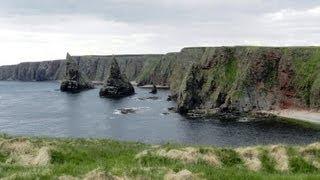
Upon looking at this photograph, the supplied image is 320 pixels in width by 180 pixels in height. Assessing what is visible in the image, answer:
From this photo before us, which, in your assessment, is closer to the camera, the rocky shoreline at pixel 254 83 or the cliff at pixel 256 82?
the rocky shoreline at pixel 254 83

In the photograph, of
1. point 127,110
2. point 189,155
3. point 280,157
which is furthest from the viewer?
point 127,110

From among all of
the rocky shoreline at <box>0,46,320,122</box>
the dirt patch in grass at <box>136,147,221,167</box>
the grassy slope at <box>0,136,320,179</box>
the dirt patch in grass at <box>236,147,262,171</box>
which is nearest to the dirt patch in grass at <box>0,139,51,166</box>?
the grassy slope at <box>0,136,320,179</box>

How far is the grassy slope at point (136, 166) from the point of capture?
21.7 m

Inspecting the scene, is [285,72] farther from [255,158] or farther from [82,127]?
[255,158]

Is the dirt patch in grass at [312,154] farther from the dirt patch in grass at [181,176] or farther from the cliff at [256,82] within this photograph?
the cliff at [256,82]

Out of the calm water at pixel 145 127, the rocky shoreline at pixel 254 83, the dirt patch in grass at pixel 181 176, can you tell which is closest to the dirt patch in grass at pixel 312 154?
the dirt patch in grass at pixel 181 176

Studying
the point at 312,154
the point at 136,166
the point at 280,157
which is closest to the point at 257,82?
the point at 312,154

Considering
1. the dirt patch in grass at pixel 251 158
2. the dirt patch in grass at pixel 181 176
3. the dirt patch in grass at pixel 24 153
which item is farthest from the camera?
the dirt patch in grass at pixel 24 153

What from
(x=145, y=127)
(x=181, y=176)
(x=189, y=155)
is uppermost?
(x=181, y=176)

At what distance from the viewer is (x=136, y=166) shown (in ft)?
80.5

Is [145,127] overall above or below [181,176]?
below

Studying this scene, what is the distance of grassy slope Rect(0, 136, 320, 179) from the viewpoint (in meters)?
Result: 21.7

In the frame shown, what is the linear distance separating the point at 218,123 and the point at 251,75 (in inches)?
1877

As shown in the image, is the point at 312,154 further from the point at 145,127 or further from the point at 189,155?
the point at 145,127
